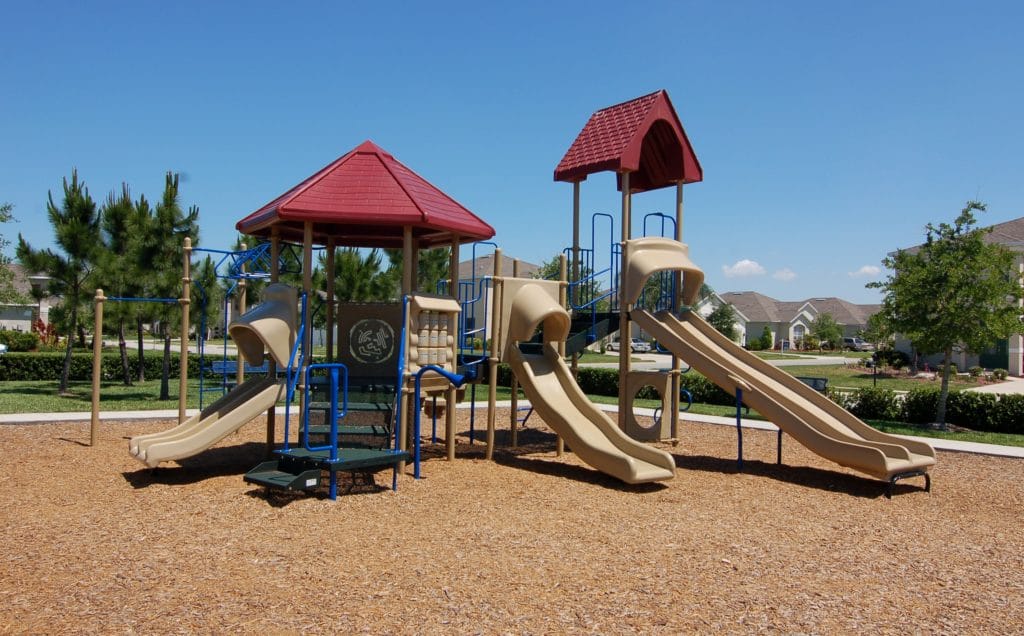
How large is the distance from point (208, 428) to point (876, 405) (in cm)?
1573

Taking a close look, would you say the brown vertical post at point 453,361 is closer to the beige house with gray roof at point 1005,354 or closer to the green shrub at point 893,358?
the beige house with gray roof at point 1005,354

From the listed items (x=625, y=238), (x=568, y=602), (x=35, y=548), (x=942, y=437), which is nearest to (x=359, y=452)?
(x=35, y=548)

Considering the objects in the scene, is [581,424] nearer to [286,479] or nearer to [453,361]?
[453,361]

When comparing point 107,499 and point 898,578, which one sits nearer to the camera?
point 898,578

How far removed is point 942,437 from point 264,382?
514 inches

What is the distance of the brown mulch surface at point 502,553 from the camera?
5020 mm

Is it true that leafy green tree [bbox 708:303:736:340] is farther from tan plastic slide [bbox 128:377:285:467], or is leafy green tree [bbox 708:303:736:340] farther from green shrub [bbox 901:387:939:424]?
tan plastic slide [bbox 128:377:285:467]

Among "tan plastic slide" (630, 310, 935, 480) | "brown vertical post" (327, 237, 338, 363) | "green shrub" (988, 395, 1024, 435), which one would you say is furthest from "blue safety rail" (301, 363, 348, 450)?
"green shrub" (988, 395, 1024, 435)

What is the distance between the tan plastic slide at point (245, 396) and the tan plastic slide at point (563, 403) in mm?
3057

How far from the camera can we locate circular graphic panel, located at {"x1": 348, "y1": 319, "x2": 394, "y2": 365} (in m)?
11.4

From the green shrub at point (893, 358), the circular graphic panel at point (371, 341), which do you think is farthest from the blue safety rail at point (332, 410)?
the green shrub at point (893, 358)

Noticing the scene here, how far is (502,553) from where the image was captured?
6.30 m

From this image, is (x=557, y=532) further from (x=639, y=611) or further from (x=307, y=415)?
(x=307, y=415)

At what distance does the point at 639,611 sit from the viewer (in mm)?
5133
